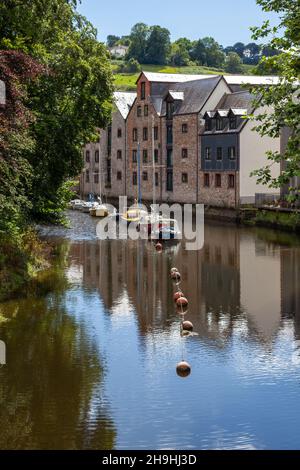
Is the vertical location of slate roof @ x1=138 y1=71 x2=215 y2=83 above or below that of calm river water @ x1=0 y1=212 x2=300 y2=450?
above

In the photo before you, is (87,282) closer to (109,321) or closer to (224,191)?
(109,321)

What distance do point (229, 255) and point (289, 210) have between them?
49.7ft

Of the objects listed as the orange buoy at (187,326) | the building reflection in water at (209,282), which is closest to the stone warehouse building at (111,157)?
the building reflection in water at (209,282)

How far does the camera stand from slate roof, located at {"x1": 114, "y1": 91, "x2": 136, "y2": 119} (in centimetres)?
9369

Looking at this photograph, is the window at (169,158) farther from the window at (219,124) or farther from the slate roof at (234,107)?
the window at (219,124)

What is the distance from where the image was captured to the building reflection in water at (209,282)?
27.6 meters

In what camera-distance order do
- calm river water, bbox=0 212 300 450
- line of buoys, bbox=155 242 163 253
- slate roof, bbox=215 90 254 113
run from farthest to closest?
slate roof, bbox=215 90 254 113 → line of buoys, bbox=155 242 163 253 → calm river water, bbox=0 212 300 450

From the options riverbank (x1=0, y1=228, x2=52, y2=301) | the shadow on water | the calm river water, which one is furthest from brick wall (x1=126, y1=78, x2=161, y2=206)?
the shadow on water

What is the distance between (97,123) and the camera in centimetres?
4022

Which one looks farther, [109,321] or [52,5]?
[52,5]

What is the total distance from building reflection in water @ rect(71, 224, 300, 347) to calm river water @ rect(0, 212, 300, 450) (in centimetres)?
10

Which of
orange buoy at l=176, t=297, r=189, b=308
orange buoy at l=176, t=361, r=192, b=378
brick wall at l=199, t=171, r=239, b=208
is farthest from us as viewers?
brick wall at l=199, t=171, r=239, b=208

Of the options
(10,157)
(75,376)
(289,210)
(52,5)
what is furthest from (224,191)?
(75,376)

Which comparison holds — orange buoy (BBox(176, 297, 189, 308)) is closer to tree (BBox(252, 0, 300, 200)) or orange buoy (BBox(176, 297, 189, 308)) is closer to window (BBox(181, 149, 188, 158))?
tree (BBox(252, 0, 300, 200))
